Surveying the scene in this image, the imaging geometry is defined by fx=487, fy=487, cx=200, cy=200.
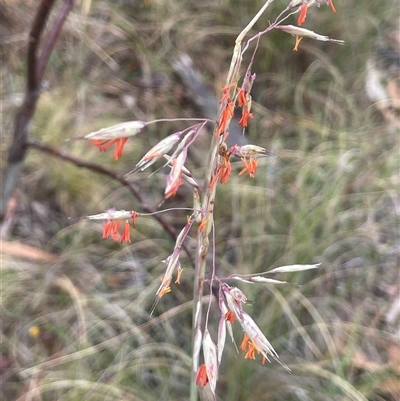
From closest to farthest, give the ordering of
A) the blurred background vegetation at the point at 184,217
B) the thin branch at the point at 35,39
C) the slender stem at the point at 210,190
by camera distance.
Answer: the slender stem at the point at 210,190
the thin branch at the point at 35,39
the blurred background vegetation at the point at 184,217

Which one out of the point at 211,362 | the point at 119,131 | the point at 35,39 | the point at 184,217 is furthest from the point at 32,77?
the point at 184,217

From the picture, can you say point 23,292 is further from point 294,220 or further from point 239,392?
point 294,220

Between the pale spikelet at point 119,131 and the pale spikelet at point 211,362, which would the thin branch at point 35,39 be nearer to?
the pale spikelet at point 119,131

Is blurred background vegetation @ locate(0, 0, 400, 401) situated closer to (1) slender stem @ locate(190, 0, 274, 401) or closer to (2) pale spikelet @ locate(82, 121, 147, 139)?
(1) slender stem @ locate(190, 0, 274, 401)

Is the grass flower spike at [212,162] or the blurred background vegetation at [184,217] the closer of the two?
the grass flower spike at [212,162]

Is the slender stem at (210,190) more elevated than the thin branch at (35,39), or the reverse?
the thin branch at (35,39)

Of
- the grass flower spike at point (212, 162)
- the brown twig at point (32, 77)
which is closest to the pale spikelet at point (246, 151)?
the grass flower spike at point (212, 162)

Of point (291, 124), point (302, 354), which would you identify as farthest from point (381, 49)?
point (302, 354)

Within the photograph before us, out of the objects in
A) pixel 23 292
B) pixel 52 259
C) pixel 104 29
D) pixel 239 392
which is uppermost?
pixel 104 29
